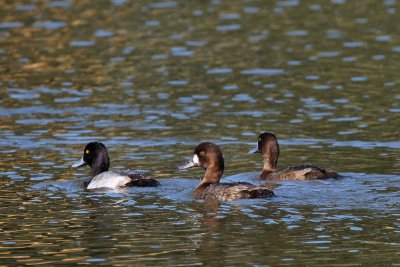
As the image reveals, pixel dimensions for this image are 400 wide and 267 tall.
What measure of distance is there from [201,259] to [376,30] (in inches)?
735

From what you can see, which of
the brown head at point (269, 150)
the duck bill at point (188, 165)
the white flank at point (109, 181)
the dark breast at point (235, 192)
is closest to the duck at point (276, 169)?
the brown head at point (269, 150)

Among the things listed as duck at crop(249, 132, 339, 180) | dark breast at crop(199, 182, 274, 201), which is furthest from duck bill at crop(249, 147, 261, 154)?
dark breast at crop(199, 182, 274, 201)

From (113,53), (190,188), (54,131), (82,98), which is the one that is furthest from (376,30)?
(190,188)

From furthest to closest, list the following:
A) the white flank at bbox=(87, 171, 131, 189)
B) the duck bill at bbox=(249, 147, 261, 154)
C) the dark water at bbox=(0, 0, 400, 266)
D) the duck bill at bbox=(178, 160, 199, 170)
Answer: the duck bill at bbox=(249, 147, 261, 154) → the duck bill at bbox=(178, 160, 199, 170) → the white flank at bbox=(87, 171, 131, 189) → the dark water at bbox=(0, 0, 400, 266)

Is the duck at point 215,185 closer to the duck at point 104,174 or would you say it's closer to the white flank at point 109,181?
the duck at point 104,174

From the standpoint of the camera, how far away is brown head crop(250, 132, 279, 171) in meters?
18.0

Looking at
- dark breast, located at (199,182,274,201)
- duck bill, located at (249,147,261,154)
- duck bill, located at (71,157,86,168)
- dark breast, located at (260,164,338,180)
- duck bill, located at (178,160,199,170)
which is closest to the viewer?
dark breast, located at (199,182,274,201)

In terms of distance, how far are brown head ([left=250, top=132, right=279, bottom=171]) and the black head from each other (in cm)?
241

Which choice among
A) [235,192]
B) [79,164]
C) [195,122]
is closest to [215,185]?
[235,192]

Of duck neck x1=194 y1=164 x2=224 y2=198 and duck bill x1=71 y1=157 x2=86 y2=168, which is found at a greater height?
duck bill x1=71 y1=157 x2=86 y2=168

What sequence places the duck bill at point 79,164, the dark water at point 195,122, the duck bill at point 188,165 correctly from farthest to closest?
the duck bill at point 79,164, the duck bill at point 188,165, the dark water at point 195,122

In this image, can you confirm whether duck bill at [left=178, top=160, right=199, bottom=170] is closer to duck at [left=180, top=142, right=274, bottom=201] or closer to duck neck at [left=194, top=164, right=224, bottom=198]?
duck at [left=180, top=142, right=274, bottom=201]

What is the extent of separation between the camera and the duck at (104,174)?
16625 millimetres

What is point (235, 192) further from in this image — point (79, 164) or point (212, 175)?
point (79, 164)
